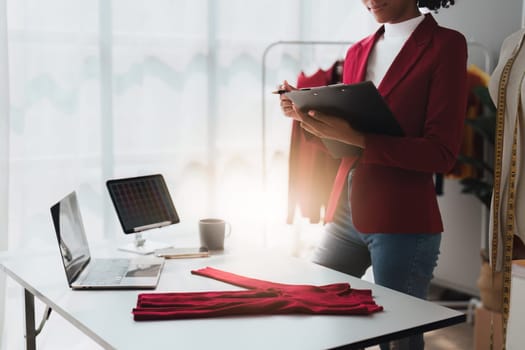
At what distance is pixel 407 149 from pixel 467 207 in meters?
2.18

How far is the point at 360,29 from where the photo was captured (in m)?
3.85

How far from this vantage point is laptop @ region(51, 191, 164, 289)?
1.72 meters

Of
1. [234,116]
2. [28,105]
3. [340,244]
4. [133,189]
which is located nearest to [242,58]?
[234,116]

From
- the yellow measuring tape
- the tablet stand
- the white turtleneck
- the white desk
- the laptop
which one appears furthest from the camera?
the tablet stand

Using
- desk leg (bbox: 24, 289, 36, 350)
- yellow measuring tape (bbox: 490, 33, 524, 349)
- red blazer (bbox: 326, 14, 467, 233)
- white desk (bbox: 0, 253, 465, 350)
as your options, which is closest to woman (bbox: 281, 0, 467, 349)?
red blazer (bbox: 326, 14, 467, 233)

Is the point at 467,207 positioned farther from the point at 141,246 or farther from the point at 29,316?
the point at 29,316

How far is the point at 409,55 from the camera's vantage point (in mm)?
1943

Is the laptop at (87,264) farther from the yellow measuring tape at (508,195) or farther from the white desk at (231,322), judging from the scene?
the yellow measuring tape at (508,195)

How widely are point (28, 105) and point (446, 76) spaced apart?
178 centimetres

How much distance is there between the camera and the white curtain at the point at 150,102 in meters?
2.80

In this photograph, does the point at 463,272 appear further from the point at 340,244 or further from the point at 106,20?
the point at 106,20

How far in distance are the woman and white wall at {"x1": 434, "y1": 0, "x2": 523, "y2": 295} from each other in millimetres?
1850

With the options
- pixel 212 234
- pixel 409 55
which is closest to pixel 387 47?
pixel 409 55

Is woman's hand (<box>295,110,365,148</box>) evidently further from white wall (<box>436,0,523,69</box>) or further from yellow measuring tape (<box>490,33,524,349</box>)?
white wall (<box>436,0,523,69</box>)
